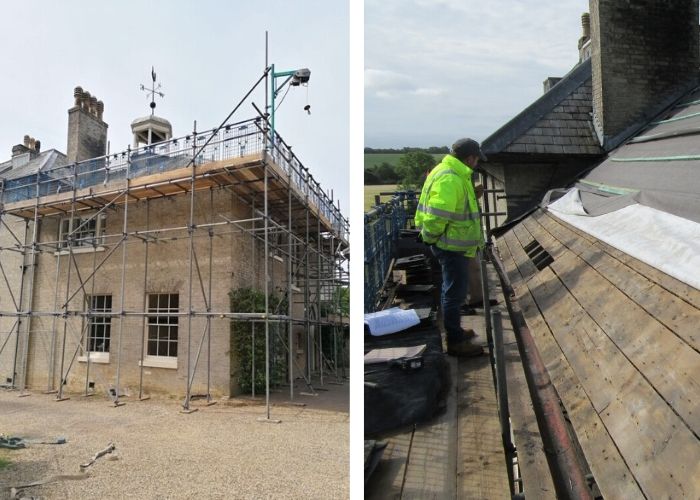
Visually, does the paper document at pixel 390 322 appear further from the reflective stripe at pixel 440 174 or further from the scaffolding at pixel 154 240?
the scaffolding at pixel 154 240

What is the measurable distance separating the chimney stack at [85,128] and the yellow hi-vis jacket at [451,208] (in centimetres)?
1108

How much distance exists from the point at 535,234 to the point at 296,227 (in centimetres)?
787

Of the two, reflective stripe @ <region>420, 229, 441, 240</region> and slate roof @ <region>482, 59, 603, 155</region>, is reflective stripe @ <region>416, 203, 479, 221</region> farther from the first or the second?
slate roof @ <region>482, 59, 603, 155</region>

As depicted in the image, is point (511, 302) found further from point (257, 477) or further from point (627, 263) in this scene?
point (257, 477)

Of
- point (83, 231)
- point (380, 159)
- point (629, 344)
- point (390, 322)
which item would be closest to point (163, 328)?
point (83, 231)

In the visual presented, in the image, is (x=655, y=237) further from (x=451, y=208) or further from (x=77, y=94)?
(x=77, y=94)

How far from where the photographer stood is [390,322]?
2559 millimetres

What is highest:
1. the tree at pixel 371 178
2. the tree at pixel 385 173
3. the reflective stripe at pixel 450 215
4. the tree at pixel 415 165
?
the tree at pixel 415 165

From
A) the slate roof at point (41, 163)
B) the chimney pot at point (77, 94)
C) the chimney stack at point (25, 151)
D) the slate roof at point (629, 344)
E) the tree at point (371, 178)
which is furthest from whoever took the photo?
the chimney stack at point (25, 151)

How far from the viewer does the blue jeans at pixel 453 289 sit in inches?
97.1

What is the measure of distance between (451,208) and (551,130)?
3906 mm

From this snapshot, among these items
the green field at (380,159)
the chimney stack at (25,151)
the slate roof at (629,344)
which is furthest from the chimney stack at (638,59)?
the chimney stack at (25,151)

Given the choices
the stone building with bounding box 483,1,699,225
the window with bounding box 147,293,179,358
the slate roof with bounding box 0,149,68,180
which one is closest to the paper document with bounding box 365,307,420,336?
the stone building with bounding box 483,1,699,225

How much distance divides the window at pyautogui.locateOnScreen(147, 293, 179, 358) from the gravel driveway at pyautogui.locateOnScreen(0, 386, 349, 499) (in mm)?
1209
